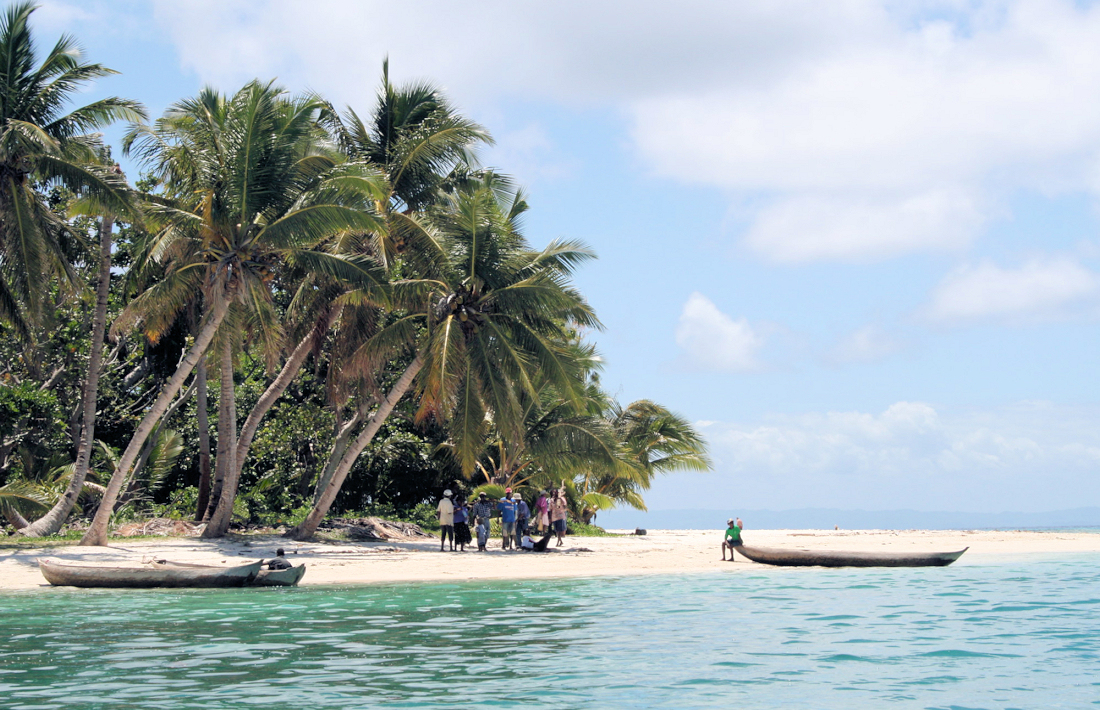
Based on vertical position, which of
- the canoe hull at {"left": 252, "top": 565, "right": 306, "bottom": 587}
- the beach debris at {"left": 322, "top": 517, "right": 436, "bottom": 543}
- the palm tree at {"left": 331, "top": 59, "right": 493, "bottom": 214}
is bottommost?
the canoe hull at {"left": 252, "top": 565, "right": 306, "bottom": 587}

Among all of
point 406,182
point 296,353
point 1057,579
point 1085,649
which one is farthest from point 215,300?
point 1057,579

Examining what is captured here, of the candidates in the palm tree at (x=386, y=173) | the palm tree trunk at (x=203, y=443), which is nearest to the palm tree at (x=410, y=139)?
the palm tree at (x=386, y=173)

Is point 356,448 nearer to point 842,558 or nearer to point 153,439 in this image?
point 153,439

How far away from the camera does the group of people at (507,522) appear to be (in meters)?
25.9

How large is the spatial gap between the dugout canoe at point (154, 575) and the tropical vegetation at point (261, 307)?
456 centimetres

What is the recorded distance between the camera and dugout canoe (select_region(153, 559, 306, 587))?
699 inches

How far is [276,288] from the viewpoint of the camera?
31766 millimetres

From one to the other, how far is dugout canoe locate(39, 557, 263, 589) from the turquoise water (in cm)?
26

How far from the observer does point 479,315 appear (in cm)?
2436

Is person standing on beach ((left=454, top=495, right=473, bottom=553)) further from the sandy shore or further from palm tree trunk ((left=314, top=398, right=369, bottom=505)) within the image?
palm tree trunk ((left=314, top=398, right=369, bottom=505))

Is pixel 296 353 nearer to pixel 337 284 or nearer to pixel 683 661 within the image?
pixel 337 284

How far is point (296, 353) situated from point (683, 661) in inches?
660

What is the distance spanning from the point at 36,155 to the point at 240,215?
440 centimetres

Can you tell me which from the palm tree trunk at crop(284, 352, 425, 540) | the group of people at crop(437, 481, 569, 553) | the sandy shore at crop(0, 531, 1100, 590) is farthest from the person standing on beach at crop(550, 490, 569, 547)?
the palm tree trunk at crop(284, 352, 425, 540)
